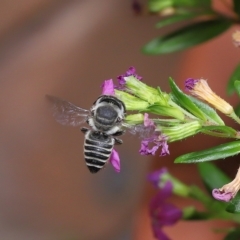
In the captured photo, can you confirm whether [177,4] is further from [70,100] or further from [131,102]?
[70,100]

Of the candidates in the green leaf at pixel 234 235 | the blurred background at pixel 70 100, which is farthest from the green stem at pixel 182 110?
the blurred background at pixel 70 100

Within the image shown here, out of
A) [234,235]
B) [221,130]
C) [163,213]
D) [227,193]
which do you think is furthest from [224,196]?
[163,213]

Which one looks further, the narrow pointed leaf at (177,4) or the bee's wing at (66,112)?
the narrow pointed leaf at (177,4)

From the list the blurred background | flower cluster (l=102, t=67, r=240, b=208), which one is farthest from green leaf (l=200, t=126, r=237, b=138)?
the blurred background

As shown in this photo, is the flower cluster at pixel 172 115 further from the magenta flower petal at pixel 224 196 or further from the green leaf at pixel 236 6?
the green leaf at pixel 236 6

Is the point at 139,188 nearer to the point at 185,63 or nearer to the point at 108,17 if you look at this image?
the point at 185,63

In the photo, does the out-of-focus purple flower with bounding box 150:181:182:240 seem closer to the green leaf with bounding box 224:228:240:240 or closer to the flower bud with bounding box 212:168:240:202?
the green leaf with bounding box 224:228:240:240
